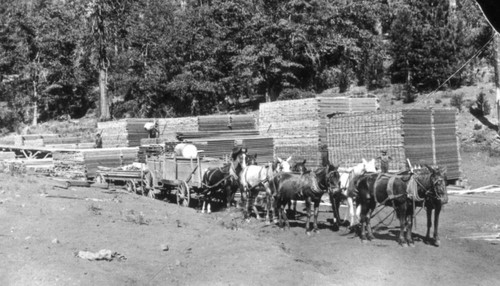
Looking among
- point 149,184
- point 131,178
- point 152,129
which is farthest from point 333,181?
point 152,129

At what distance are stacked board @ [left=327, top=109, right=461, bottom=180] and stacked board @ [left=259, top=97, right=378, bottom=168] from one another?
1.70 meters

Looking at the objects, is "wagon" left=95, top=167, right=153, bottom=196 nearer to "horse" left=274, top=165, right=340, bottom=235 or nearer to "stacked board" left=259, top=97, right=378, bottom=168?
"horse" left=274, top=165, right=340, bottom=235

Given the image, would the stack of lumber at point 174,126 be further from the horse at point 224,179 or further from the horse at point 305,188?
the horse at point 305,188

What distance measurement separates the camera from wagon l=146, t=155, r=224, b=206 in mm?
18014

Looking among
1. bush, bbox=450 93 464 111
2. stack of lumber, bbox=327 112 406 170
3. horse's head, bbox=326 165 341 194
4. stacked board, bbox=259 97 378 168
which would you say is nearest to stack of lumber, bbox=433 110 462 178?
stack of lumber, bbox=327 112 406 170

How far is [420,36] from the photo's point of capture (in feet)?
115

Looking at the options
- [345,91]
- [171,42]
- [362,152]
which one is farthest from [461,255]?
[171,42]

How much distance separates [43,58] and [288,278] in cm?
5918

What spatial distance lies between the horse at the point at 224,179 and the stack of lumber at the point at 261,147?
6433 mm

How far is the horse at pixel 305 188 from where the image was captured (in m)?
13.5

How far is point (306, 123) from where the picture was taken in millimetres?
26234

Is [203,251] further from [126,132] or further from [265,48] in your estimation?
[265,48]

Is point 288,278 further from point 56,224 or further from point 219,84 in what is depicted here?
point 219,84

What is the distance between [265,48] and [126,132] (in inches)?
553
